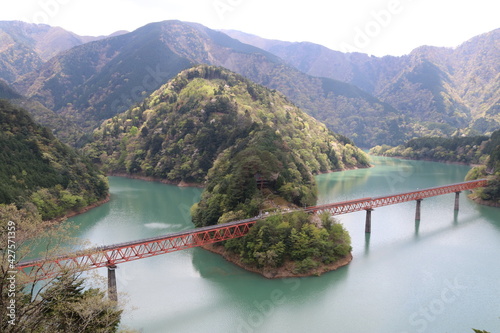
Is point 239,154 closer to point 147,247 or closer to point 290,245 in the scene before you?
point 147,247

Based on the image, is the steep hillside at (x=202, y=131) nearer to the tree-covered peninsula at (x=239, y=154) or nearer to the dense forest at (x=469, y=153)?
the tree-covered peninsula at (x=239, y=154)

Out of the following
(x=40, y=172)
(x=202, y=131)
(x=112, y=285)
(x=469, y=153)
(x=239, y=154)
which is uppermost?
(x=202, y=131)

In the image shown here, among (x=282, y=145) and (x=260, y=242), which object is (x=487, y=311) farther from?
(x=282, y=145)

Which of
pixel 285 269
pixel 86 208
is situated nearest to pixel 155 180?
pixel 86 208

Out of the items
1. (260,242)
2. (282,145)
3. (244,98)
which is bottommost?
(260,242)

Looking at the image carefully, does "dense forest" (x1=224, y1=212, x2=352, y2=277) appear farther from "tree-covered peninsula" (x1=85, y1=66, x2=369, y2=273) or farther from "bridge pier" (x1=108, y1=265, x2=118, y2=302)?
"bridge pier" (x1=108, y1=265, x2=118, y2=302)

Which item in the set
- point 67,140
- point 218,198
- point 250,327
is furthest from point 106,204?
point 67,140
